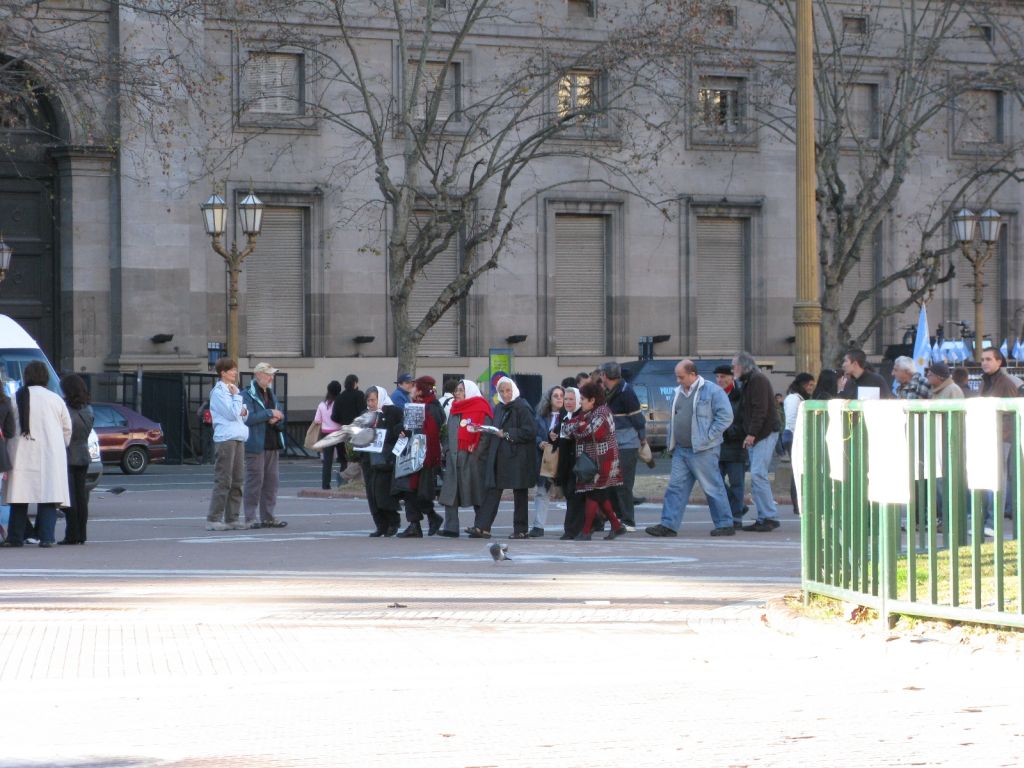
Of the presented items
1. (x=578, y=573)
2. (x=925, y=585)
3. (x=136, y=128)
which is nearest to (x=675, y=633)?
(x=925, y=585)

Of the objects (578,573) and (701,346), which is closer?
(578,573)

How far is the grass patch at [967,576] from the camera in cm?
923

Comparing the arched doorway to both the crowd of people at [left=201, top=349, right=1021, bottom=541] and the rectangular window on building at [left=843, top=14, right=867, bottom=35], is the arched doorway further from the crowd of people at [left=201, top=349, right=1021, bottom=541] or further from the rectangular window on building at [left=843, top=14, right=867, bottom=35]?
the crowd of people at [left=201, top=349, right=1021, bottom=541]

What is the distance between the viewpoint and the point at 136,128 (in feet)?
134

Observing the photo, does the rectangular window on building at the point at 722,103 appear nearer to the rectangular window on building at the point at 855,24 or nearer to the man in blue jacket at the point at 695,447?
the rectangular window on building at the point at 855,24

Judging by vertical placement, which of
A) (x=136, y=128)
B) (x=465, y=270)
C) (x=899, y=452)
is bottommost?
(x=899, y=452)

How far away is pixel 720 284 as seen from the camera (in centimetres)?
4828

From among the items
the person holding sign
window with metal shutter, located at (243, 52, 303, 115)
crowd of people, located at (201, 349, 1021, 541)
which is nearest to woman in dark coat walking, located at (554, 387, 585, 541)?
crowd of people, located at (201, 349, 1021, 541)

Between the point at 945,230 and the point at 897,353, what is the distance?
20.6 feet

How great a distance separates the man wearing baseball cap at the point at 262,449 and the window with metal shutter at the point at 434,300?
2494cm

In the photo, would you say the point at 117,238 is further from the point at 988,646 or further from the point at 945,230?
the point at 988,646

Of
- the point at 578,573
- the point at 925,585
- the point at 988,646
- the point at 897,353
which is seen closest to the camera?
the point at 988,646

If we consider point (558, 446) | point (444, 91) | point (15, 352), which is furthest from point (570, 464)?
point (444, 91)

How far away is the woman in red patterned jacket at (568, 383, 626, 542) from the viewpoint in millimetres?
18031
